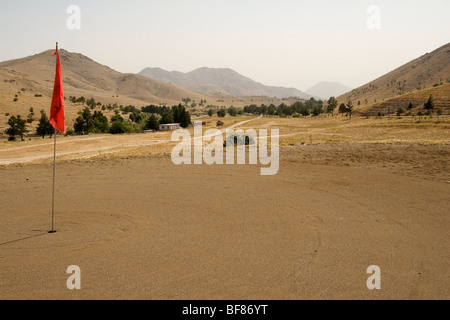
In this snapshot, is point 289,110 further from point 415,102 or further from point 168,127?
point 168,127

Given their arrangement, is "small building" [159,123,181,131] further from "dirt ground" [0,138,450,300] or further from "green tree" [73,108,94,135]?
"dirt ground" [0,138,450,300]

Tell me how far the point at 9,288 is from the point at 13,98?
373 ft

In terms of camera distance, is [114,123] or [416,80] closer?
[114,123]

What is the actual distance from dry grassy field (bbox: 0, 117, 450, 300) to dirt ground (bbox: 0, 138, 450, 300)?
5 centimetres

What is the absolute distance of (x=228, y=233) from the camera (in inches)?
528

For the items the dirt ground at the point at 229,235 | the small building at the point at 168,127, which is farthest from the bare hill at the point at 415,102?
the dirt ground at the point at 229,235

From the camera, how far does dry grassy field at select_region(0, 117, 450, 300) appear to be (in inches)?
376

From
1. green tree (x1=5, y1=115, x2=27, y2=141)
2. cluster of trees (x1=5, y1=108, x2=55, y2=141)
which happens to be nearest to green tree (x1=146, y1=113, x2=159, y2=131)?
cluster of trees (x1=5, y1=108, x2=55, y2=141)

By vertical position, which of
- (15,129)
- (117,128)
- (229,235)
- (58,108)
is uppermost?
(117,128)

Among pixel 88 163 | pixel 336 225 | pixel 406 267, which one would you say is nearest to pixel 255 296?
pixel 406 267

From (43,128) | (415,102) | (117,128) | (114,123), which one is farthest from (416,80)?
(43,128)

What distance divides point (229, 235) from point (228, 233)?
22cm

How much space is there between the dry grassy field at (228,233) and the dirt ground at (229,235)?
54 mm

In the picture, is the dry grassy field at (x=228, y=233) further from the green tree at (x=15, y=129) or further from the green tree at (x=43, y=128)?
the green tree at (x=43, y=128)
